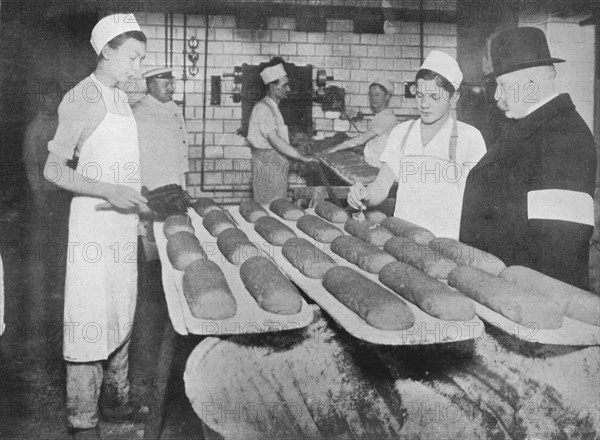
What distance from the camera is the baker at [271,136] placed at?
5887mm

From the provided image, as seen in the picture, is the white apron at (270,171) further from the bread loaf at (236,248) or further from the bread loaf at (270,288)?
the bread loaf at (270,288)

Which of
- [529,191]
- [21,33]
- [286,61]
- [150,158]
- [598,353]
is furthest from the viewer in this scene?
[286,61]

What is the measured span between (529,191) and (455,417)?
103 cm

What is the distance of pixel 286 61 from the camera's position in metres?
6.18

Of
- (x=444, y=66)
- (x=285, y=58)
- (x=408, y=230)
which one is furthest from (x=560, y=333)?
(x=285, y=58)

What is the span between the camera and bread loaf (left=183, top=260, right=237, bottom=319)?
5.61 feet

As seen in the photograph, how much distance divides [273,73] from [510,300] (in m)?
4.72

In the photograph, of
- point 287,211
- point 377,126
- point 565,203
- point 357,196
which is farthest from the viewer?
point 377,126

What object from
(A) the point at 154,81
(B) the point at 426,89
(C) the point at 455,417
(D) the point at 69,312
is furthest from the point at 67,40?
(C) the point at 455,417

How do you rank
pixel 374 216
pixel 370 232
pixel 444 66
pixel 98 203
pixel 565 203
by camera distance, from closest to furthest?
1. pixel 565 203
2. pixel 98 203
3. pixel 370 232
4. pixel 444 66
5. pixel 374 216

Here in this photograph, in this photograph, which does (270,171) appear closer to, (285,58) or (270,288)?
(285,58)

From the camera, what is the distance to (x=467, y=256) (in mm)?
2305

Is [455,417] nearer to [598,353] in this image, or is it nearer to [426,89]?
[598,353]

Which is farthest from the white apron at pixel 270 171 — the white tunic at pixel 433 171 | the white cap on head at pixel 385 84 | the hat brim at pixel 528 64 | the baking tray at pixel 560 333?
the baking tray at pixel 560 333
